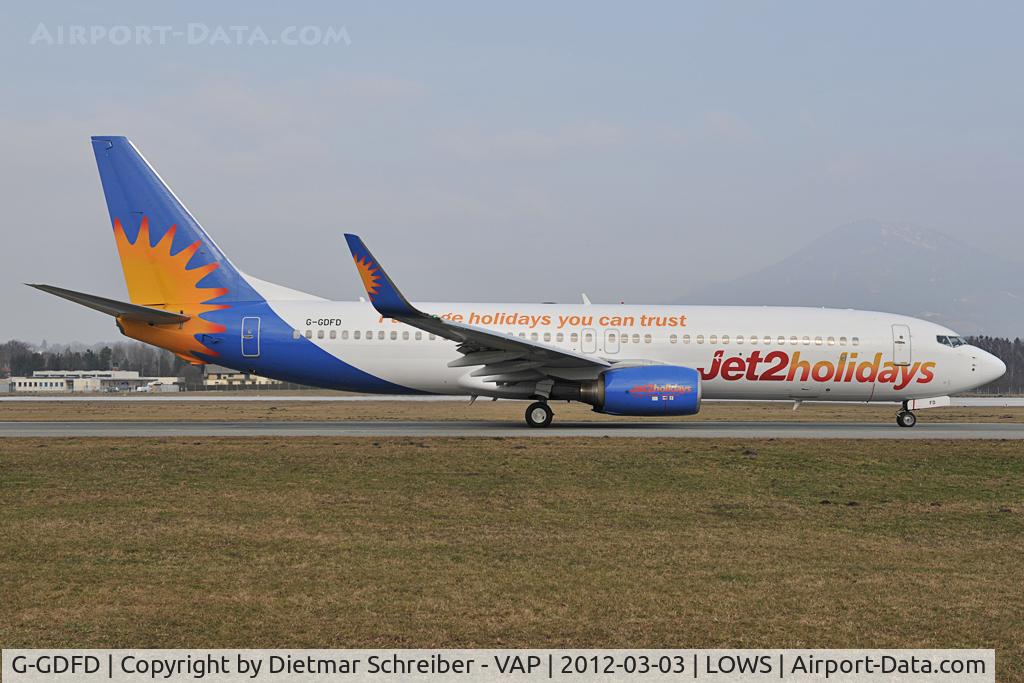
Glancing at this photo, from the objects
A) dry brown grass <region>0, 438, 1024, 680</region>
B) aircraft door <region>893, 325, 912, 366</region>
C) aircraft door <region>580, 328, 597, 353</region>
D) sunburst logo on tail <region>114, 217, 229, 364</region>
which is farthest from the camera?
aircraft door <region>893, 325, 912, 366</region>

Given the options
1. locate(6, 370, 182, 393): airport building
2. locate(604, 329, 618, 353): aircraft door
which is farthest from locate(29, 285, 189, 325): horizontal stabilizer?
locate(6, 370, 182, 393): airport building

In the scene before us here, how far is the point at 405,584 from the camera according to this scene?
7.56 meters

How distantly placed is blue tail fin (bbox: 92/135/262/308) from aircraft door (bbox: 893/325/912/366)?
678 inches

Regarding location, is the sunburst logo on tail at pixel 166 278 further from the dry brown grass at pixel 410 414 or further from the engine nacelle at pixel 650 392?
the engine nacelle at pixel 650 392

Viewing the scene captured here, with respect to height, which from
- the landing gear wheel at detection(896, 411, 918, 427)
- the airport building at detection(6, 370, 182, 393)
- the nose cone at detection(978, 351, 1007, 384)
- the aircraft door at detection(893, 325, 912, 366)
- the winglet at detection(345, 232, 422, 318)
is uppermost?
the winglet at detection(345, 232, 422, 318)

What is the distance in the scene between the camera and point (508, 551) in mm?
8883

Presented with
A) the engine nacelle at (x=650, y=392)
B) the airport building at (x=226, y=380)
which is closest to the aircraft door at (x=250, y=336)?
the engine nacelle at (x=650, y=392)

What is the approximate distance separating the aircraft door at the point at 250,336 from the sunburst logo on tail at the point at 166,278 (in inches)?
32.4

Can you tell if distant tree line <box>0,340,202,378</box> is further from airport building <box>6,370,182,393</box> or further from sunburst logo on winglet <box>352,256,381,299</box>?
sunburst logo on winglet <box>352,256,381,299</box>

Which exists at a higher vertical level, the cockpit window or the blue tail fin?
the blue tail fin

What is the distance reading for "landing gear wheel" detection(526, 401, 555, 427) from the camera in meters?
23.5

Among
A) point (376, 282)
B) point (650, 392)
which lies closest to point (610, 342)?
point (650, 392)

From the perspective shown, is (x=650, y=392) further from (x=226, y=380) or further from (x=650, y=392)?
(x=226, y=380)

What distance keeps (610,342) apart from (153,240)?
12.5 metres
